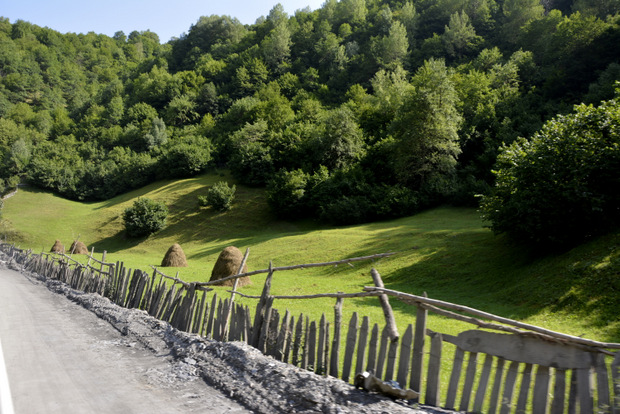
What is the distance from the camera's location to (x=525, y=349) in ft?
16.0

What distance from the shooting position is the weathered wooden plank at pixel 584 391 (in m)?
4.42

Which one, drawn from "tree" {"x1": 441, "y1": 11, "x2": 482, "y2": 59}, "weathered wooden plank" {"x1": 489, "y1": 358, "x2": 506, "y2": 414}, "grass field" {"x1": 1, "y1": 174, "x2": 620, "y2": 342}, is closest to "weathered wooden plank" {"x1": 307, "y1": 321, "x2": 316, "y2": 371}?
"weathered wooden plank" {"x1": 489, "y1": 358, "x2": 506, "y2": 414}

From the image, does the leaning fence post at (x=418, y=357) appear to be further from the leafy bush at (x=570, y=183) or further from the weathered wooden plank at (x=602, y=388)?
the leafy bush at (x=570, y=183)

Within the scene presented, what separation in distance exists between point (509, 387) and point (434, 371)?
96 centimetres

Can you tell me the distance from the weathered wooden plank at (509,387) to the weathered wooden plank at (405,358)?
4.24 feet

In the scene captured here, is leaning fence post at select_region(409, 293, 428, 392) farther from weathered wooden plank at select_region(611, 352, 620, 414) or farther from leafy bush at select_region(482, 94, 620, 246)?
leafy bush at select_region(482, 94, 620, 246)

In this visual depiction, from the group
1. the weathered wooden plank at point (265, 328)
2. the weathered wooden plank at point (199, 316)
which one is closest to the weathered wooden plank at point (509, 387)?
the weathered wooden plank at point (265, 328)

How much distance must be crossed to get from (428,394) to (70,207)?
72.1 meters

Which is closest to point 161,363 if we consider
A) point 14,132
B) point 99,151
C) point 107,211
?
point 107,211

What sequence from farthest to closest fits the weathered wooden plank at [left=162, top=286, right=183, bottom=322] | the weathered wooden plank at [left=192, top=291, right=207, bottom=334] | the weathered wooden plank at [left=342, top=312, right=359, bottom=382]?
the weathered wooden plank at [left=162, top=286, right=183, bottom=322] < the weathered wooden plank at [left=192, top=291, right=207, bottom=334] < the weathered wooden plank at [left=342, top=312, right=359, bottom=382]

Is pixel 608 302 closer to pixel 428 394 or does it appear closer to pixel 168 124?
pixel 428 394

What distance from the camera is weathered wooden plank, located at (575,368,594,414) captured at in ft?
14.5

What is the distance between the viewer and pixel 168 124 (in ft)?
332

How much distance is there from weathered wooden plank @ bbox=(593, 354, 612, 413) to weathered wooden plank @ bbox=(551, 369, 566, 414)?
0.35 m
